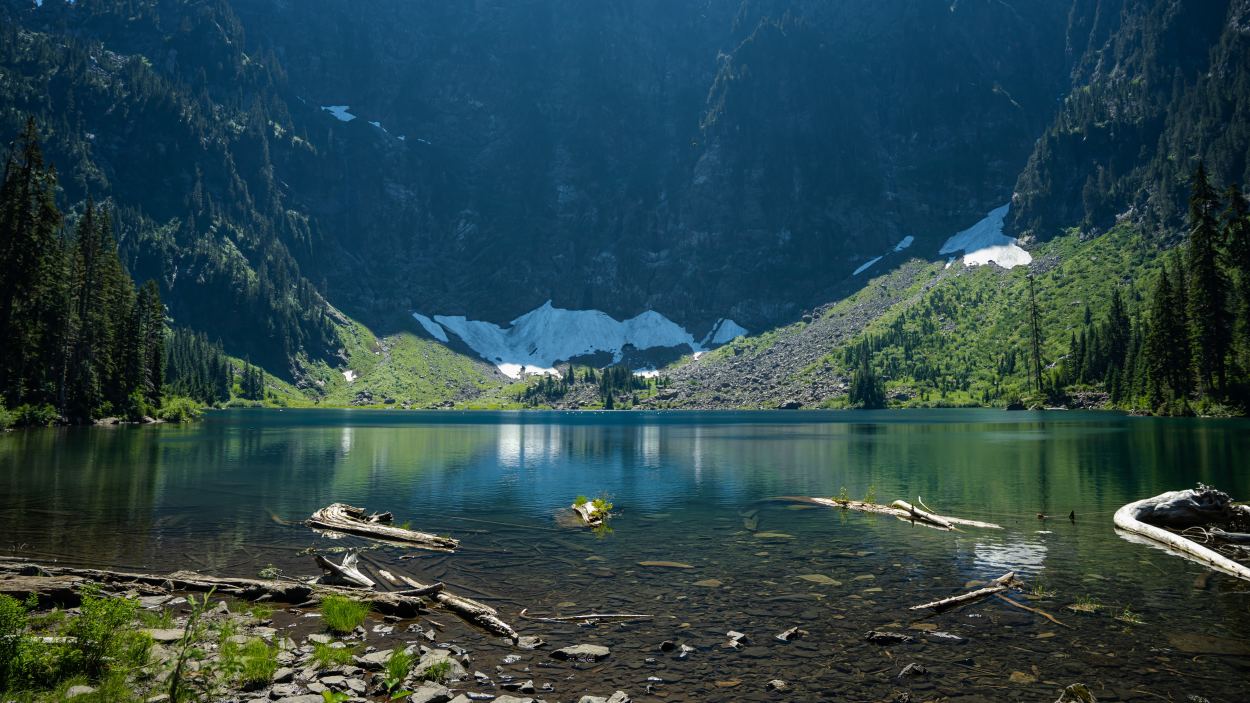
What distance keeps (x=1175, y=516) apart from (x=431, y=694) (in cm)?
2990

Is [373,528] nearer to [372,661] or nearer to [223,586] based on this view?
[223,586]

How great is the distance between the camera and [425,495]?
42.2m

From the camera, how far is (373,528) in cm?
2888

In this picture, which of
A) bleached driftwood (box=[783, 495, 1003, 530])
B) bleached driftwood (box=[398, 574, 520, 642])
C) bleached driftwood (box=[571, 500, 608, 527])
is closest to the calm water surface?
bleached driftwood (box=[398, 574, 520, 642])

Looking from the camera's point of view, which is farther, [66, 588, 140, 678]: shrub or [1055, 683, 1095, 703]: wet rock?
[1055, 683, 1095, 703]: wet rock

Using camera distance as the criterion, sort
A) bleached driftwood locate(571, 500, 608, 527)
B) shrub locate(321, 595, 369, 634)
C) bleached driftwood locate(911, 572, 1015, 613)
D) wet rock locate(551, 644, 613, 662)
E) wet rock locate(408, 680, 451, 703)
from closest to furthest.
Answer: wet rock locate(408, 680, 451, 703)
wet rock locate(551, 644, 613, 662)
shrub locate(321, 595, 369, 634)
bleached driftwood locate(911, 572, 1015, 613)
bleached driftwood locate(571, 500, 608, 527)

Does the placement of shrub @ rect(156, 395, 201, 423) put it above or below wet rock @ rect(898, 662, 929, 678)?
above

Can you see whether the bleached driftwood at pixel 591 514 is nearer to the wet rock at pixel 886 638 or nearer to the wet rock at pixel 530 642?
the wet rock at pixel 530 642

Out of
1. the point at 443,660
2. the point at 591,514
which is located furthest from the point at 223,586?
the point at 591,514

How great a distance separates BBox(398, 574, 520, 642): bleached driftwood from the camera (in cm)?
1660

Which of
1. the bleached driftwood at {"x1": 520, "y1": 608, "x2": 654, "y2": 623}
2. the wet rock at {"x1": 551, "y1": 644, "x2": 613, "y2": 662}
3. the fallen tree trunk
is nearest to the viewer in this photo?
the wet rock at {"x1": 551, "y1": 644, "x2": 613, "y2": 662}

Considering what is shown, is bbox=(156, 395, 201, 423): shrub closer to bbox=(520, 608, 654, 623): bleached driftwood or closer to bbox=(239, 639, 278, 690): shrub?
bbox=(520, 608, 654, 623): bleached driftwood

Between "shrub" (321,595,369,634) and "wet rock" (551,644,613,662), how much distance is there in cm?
521

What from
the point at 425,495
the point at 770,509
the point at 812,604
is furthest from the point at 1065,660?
the point at 425,495
